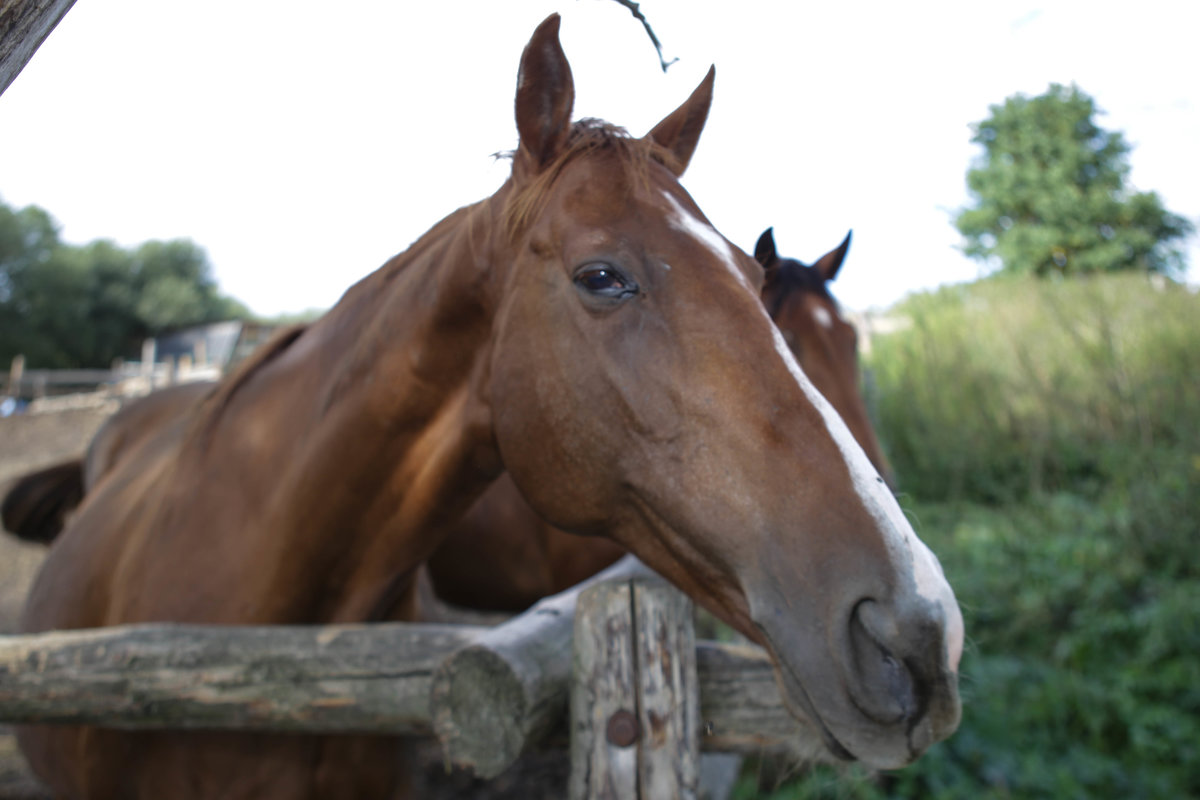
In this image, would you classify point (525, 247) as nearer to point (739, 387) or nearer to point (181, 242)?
point (739, 387)

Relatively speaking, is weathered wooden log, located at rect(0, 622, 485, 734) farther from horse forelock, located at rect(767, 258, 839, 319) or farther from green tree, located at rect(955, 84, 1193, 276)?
green tree, located at rect(955, 84, 1193, 276)

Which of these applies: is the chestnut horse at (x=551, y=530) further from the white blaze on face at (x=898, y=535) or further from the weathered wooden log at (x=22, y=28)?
the weathered wooden log at (x=22, y=28)

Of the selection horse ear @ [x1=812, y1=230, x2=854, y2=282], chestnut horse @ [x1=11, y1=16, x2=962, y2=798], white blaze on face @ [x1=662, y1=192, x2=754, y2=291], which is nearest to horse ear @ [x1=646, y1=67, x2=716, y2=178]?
chestnut horse @ [x1=11, y1=16, x2=962, y2=798]

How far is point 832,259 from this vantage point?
11.6 ft

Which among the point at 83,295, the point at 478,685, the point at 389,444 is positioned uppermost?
the point at 83,295

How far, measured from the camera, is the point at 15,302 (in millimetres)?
33500

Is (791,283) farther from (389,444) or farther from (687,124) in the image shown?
(389,444)

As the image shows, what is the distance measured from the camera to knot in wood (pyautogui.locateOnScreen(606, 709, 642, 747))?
1157 millimetres

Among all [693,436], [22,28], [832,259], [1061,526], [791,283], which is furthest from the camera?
[1061,526]

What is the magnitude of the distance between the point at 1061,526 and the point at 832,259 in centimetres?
330

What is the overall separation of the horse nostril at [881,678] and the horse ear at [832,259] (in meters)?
2.92

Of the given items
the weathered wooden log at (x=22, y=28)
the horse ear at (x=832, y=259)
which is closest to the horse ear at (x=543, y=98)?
the weathered wooden log at (x=22, y=28)

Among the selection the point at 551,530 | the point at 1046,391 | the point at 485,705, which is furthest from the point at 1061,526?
the point at 485,705

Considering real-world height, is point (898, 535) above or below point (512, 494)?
below
